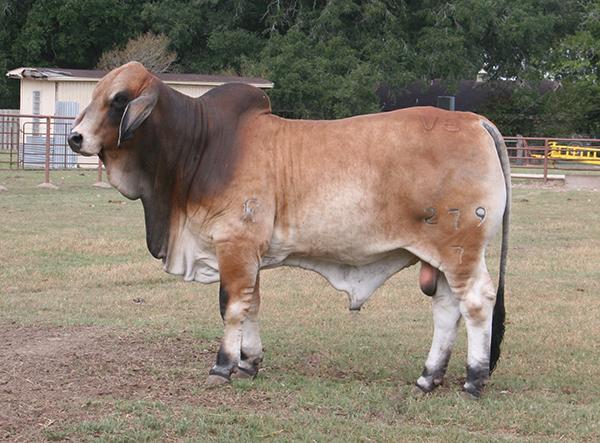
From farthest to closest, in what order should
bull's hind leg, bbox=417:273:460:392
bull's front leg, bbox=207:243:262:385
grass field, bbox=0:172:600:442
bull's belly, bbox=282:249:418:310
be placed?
bull's belly, bbox=282:249:418:310
bull's hind leg, bbox=417:273:460:392
bull's front leg, bbox=207:243:262:385
grass field, bbox=0:172:600:442

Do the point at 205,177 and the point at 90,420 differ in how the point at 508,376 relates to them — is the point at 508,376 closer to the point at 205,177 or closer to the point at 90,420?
the point at 205,177

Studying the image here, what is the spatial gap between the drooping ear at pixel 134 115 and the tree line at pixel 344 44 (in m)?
35.8

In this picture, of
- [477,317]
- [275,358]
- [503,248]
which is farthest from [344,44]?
[477,317]

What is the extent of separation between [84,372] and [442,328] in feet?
8.05

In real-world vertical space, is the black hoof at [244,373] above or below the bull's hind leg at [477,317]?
below

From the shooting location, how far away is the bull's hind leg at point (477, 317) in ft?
23.2

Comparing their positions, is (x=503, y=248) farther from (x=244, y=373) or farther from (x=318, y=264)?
(x=244, y=373)

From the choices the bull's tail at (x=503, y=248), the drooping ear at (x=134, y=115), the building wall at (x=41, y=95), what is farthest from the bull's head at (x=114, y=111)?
the building wall at (x=41, y=95)

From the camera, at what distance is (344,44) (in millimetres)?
45250

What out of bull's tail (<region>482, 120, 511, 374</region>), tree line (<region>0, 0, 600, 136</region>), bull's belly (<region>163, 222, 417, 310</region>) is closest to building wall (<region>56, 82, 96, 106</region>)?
tree line (<region>0, 0, 600, 136</region>)

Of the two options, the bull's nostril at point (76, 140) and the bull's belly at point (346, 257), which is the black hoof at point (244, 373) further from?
the bull's nostril at point (76, 140)

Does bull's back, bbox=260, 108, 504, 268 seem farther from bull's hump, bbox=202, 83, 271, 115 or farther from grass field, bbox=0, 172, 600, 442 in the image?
grass field, bbox=0, 172, 600, 442

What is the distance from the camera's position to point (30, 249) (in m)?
14.0

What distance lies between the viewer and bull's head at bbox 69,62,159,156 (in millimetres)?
7133
